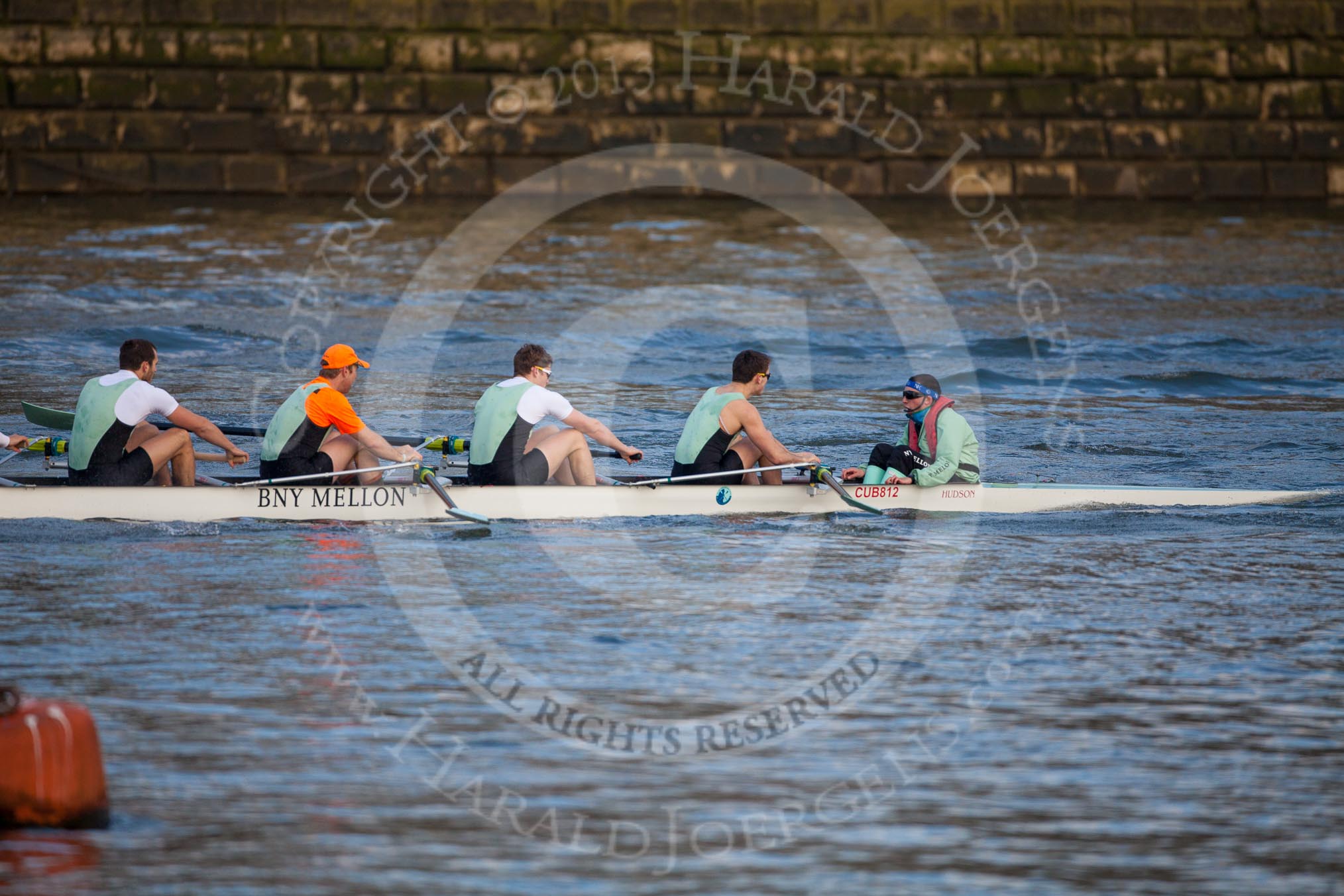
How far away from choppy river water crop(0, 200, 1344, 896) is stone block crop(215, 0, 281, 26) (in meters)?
9.09

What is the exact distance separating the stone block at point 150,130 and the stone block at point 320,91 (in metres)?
1.79

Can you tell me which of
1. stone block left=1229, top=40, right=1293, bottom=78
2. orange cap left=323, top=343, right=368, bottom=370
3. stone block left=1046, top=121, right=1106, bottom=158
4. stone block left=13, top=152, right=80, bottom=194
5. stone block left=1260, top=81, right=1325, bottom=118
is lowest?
orange cap left=323, top=343, right=368, bottom=370

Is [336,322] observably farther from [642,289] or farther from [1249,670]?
[1249,670]

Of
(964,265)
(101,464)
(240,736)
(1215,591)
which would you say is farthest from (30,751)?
(964,265)

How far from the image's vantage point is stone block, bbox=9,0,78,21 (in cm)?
2512

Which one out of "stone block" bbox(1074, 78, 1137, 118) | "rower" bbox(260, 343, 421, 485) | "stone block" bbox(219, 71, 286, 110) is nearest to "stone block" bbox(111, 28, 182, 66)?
"stone block" bbox(219, 71, 286, 110)

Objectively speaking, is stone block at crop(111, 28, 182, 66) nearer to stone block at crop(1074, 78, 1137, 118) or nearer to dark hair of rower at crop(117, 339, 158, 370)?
stone block at crop(1074, 78, 1137, 118)

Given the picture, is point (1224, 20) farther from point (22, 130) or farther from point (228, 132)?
Result: point (22, 130)

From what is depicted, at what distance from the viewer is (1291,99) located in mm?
27312

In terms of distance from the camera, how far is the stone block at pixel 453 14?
26.2m

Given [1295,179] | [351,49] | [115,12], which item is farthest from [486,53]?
[1295,179]

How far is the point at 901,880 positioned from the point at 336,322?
16713 millimetres

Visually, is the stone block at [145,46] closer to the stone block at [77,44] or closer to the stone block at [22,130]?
the stone block at [77,44]

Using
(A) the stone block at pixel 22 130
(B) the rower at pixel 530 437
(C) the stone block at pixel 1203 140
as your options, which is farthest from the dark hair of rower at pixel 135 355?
(C) the stone block at pixel 1203 140
